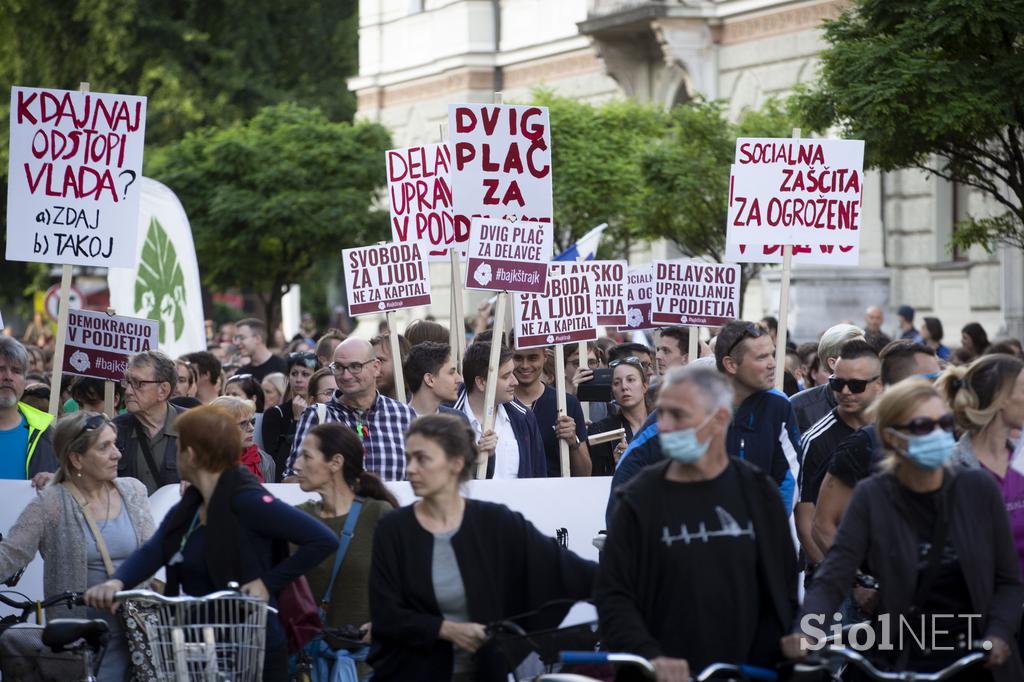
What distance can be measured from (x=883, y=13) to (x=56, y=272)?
27.1 metres

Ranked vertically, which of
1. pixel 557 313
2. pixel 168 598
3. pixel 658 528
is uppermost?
pixel 557 313

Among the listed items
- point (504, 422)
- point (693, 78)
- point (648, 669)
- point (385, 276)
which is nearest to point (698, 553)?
point (648, 669)

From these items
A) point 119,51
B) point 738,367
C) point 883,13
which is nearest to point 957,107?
point 883,13

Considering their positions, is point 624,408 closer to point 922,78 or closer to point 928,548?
point 928,548

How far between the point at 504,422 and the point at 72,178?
131 inches

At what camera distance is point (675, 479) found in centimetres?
545

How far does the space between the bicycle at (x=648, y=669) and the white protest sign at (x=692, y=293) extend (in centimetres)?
727

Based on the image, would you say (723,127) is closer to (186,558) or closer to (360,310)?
(360,310)

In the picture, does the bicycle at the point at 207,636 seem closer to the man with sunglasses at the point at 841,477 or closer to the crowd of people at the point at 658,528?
the crowd of people at the point at 658,528

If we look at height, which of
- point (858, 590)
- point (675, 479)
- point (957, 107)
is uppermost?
point (957, 107)

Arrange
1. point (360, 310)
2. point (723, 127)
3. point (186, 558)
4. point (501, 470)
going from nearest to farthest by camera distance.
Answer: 1. point (186, 558)
2. point (501, 470)
3. point (360, 310)
4. point (723, 127)

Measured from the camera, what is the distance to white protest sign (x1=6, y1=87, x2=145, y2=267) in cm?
1112

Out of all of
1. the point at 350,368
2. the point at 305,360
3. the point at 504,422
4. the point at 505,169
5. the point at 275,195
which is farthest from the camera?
the point at 275,195

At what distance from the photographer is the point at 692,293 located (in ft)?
41.3
